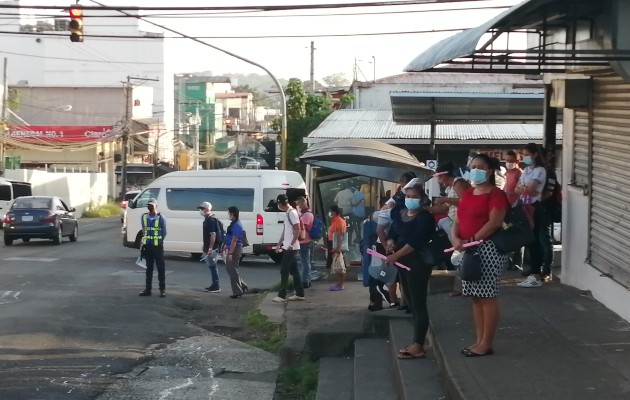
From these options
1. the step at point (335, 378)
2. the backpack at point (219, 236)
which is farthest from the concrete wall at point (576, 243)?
the backpack at point (219, 236)

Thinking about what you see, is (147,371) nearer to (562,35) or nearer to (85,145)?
(562,35)

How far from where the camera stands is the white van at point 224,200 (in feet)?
80.1

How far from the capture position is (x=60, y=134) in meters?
59.9

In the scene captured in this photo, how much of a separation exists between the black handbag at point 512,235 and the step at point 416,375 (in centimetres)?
118

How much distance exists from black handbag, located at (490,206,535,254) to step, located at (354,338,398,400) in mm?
1567

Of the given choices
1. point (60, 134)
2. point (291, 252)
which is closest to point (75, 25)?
point (291, 252)

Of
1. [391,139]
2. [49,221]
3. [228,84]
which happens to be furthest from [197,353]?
[228,84]

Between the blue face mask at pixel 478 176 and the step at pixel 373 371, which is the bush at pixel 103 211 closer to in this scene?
the step at pixel 373 371

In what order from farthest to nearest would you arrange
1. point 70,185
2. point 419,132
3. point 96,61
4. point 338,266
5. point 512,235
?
point 96,61 < point 70,185 < point 419,132 < point 338,266 < point 512,235

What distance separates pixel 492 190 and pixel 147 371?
4.79 meters

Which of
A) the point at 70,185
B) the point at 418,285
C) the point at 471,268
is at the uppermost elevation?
the point at 471,268

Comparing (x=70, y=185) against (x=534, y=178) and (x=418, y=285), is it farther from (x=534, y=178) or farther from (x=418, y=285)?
(x=418, y=285)

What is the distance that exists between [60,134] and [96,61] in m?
27.6

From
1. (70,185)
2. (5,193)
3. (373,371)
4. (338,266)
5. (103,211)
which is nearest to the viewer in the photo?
(373,371)
